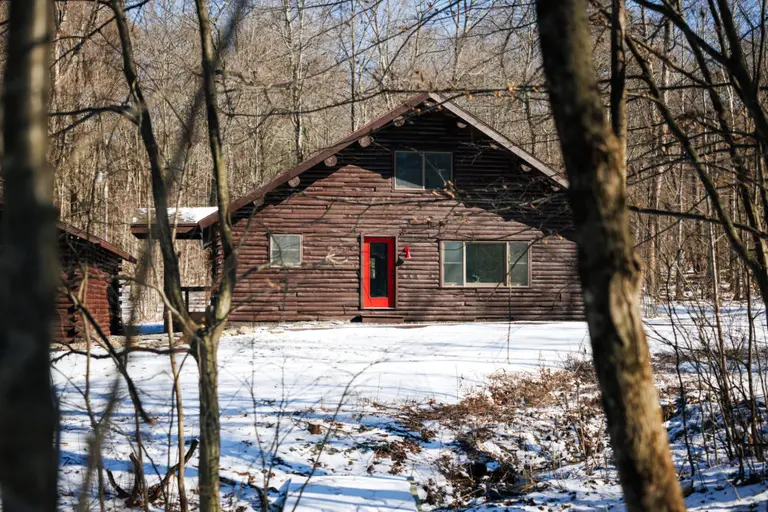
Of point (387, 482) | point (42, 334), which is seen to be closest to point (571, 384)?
point (387, 482)

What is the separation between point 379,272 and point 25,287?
17286 millimetres

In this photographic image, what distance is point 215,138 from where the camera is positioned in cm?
390

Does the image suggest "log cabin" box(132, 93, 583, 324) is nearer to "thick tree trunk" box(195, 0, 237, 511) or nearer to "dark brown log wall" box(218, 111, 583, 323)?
"dark brown log wall" box(218, 111, 583, 323)

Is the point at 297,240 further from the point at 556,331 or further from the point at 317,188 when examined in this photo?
the point at 556,331

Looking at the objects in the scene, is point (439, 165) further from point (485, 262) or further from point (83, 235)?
point (83, 235)

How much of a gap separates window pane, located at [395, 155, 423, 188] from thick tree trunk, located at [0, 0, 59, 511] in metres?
16.9

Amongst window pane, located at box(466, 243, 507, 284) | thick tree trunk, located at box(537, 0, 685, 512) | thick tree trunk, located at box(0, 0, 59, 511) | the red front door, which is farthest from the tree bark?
window pane, located at box(466, 243, 507, 284)

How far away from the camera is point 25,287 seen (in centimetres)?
102

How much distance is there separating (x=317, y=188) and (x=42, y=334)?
16.9 m

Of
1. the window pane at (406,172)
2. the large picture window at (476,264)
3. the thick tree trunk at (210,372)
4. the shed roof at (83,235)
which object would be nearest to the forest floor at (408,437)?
the thick tree trunk at (210,372)

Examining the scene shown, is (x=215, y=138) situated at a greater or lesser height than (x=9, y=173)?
greater

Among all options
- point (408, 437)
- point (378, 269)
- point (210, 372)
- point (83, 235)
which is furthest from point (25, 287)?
point (378, 269)

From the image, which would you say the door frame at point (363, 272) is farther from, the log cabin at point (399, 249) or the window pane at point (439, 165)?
the window pane at point (439, 165)

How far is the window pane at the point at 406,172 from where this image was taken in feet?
58.7
